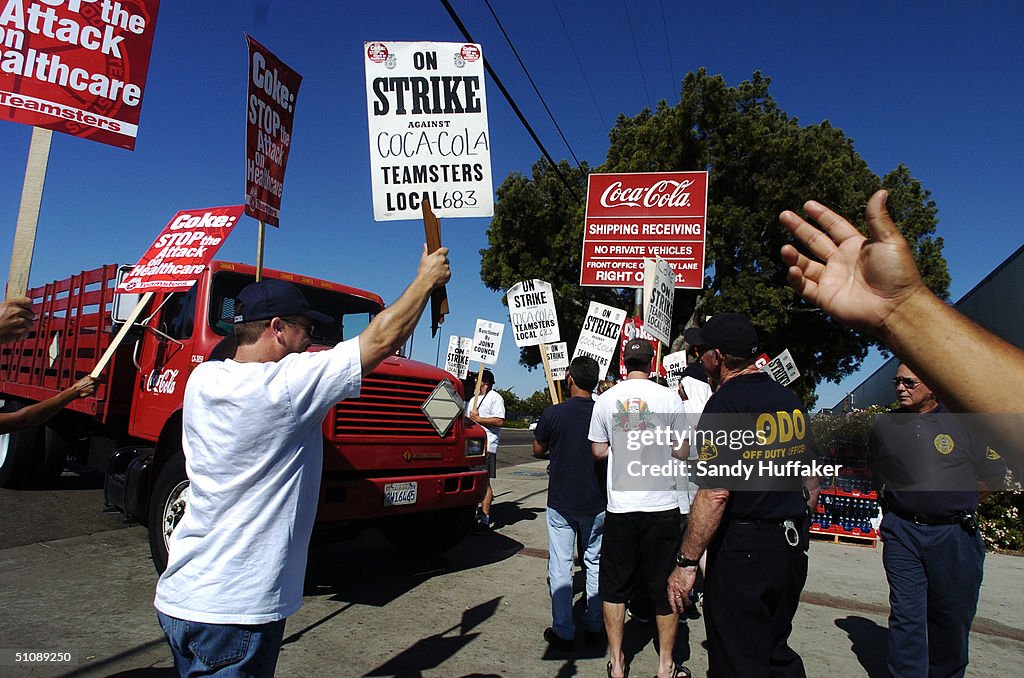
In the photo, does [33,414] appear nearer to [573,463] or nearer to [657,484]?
[573,463]

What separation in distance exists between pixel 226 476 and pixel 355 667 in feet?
8.45

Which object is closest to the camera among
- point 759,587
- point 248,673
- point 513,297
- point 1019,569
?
point 248,673

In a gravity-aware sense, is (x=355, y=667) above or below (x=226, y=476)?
below

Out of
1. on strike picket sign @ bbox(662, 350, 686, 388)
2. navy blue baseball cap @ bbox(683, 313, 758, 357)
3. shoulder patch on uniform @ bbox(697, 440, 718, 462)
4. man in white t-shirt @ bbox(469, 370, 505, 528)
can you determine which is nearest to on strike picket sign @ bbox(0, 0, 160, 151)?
navy blue baseball cap @ bbox(683, 313, 758, 357)

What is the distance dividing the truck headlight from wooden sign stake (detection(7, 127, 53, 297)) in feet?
13.9

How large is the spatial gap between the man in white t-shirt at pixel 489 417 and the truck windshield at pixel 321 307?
86.8 inches

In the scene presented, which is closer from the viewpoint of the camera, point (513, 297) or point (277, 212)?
point (277, 212)

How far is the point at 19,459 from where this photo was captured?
29.9ft

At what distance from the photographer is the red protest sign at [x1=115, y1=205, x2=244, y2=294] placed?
580 cm

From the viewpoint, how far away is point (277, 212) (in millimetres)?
5145

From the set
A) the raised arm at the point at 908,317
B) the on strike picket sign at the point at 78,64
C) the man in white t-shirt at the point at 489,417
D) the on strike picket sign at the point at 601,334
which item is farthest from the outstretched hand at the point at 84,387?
the on strike picket sign at the point at 601,334

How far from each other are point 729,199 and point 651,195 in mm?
10408

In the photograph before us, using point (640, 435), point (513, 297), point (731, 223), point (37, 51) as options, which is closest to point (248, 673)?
point (640, 435)

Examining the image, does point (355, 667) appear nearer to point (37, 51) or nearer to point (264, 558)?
point (264, 558)
